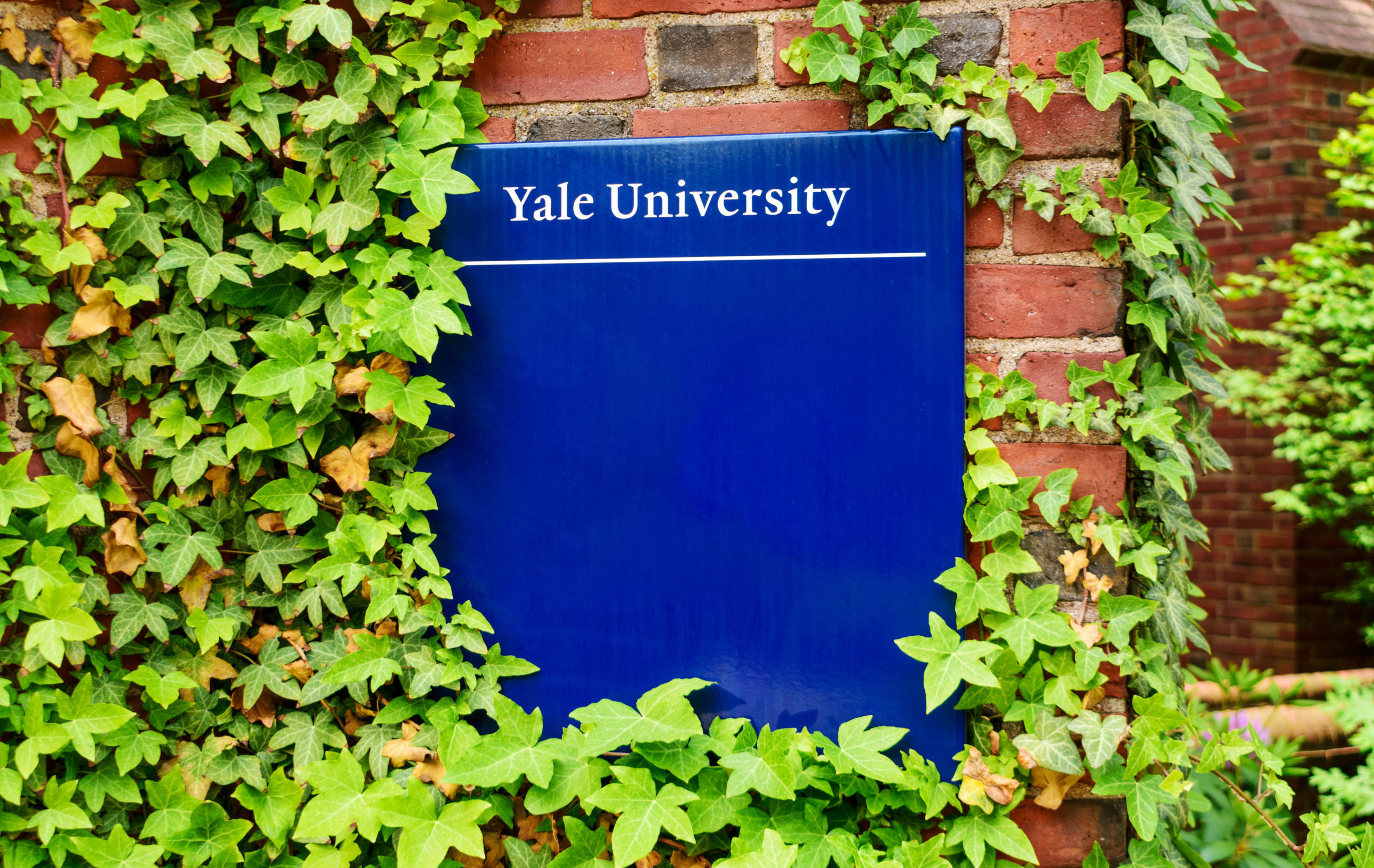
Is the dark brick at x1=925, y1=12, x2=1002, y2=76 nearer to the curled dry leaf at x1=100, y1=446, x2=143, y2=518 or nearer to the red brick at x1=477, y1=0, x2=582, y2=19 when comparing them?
the red brick at x1=477, y1=0, x2=582, y2=19

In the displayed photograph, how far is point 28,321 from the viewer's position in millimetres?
1230

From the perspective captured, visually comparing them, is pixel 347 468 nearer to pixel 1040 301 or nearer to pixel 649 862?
pixel 649 862

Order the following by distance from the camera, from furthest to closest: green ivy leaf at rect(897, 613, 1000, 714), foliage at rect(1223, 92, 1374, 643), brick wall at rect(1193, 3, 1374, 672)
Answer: brick wall at rect(1193, 3, 1374, 672) → foliage at rect(1223, 92, 1374, 643) → green ivy leaf at rect(897, 613, 1000, 714)

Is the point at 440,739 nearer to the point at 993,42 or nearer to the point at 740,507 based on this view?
the point at 740,507

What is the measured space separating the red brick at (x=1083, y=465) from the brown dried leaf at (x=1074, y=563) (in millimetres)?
72

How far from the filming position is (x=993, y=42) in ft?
3.92

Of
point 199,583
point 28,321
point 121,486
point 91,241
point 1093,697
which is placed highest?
point 91,241

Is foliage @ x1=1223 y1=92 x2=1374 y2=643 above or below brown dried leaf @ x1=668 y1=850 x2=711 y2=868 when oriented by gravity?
above

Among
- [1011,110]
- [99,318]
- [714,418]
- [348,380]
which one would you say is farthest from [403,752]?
[1011,110]

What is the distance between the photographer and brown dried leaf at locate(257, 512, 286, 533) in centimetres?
126

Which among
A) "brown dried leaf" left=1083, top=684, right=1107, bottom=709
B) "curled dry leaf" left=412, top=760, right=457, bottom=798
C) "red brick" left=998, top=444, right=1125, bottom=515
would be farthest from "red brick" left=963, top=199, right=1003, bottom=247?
"curled dry leaf" left=412, top=760, right=457, bottom=798

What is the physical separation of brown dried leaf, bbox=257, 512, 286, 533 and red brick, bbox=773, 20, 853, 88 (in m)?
0.99

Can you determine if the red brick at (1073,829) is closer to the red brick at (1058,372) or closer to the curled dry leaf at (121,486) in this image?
the red brick at (1058,372)

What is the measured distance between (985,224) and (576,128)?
2.04 ft
